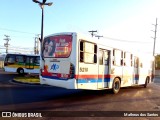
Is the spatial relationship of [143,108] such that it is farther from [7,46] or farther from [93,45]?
[7,46]

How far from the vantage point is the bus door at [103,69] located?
1227 cm

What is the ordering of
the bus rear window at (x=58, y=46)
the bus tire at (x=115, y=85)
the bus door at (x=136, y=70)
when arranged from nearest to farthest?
the bus rear window at (x=58, y=46) < the bus tire at (x=115, y=85) < the bus door at (x=136, y=70)

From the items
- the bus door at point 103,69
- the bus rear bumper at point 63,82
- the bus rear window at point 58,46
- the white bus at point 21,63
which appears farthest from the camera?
the white bus at point 21,63

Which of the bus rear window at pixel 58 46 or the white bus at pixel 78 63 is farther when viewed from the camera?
the bus rear window at pixel 58 46

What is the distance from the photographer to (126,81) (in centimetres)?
1579

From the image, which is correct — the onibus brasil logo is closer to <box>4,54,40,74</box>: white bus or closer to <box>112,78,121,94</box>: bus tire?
<box>112,78,121,94</box>: bus tire

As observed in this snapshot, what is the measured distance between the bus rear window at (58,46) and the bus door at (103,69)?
7.51ft

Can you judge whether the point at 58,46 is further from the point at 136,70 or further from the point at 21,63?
the point at 21,63

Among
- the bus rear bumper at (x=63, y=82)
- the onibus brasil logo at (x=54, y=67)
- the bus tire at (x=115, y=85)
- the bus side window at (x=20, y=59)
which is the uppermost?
the bus side window at (x=20, y=59)

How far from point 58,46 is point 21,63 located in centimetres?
2018

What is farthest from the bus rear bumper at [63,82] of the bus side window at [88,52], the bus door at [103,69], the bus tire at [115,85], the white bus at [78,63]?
the bus tire at [115,85]

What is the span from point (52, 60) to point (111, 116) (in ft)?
14.5

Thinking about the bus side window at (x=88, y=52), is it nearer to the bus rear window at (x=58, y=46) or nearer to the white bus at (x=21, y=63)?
the bus rear window at (x=58, y=46)

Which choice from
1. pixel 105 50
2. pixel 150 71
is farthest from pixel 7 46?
pixel 105 50
